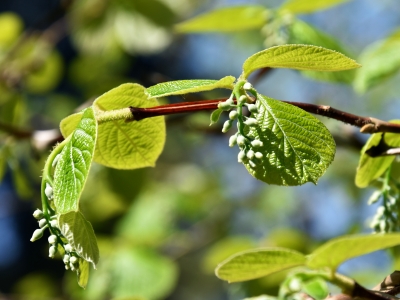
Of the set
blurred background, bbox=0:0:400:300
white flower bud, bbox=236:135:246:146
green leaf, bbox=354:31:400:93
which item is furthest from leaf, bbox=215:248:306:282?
green leaf, bbox=354:31:400:93

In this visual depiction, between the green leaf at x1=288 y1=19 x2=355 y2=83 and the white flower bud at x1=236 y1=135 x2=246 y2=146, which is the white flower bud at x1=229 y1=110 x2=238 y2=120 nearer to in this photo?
the white flower bud at x1=236 y1=135 x2=246 y2=146

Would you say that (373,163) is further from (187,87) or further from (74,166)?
(74,166)

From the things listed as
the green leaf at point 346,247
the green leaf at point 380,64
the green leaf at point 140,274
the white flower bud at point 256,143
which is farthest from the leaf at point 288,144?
the green leaf at point 140,274

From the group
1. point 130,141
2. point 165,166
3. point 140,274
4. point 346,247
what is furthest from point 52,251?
point 165,166

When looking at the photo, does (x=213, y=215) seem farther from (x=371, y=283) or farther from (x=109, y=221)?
(x=371, y=283)

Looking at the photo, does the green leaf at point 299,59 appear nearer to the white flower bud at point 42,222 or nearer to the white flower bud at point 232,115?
the white flower bud at point 232,115

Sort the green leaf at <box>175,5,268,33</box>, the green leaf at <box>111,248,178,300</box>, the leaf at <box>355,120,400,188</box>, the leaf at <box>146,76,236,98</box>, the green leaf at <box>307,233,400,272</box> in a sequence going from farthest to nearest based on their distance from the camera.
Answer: the green leaf at <box>111,248,178,300</box>
the green leaf at <box>175,5,268,33</box>
the leaf at <box>355,120,400,188</box>
the leaf at <box>146,76,236,98</box>
the green leaf at <box>307,233,400,272</box>
